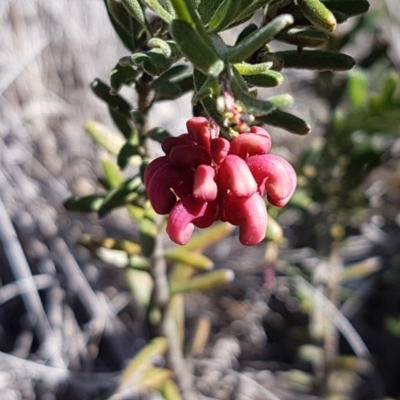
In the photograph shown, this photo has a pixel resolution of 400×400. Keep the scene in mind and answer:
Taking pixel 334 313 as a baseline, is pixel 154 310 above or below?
above

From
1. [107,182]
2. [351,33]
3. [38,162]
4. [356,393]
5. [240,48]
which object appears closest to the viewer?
[240,48]

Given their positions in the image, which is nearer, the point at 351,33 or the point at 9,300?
the point at 351,33

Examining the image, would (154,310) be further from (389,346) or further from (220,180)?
(389,346)

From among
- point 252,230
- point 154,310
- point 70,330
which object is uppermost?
point 252,230

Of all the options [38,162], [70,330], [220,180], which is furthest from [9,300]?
[220,180]

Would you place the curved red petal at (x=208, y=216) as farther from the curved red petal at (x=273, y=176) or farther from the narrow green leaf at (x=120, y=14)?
the narrow green leaf at (x=120, y=14)

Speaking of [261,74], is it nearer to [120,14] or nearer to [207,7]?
[207,7]
